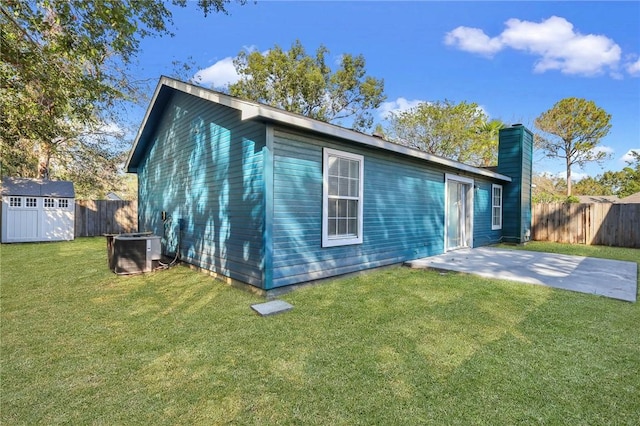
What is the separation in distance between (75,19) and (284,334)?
555 cm

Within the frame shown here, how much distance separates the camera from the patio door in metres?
8.32

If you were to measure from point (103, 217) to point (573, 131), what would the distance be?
30.5 meters

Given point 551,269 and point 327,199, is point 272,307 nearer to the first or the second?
point 327,199

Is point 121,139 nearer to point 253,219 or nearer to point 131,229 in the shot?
point 131,229

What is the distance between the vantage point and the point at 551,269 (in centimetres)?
604

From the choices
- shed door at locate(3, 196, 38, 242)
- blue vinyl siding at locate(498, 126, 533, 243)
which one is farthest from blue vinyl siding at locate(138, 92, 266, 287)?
blue vinyl siding at locate(498, 126, 533, 243)

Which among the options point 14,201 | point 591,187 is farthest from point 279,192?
point 591,187

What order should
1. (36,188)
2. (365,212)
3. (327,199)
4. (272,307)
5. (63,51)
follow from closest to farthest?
(272,307)
(63,51)
(327,199)
(365,212)
(36,188)

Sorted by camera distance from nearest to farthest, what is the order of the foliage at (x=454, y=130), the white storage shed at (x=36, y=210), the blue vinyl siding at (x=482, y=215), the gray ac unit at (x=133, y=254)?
the gray ac unit at (x=133, y=254)
the blue vinyl siding at (x=482, y=215)
the white storage shed at (x=36, y=210)
the foliage at (x=454, y=130)

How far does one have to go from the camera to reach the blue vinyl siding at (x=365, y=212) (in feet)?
14.8

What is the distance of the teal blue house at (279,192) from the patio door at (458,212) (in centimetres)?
6

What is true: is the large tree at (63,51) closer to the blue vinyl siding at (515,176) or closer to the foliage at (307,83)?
the blue vinyl siding at (515,176)

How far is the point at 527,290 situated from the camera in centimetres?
459

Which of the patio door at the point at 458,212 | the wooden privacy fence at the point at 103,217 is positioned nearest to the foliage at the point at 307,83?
the wooden privacy fence at the point at 103,217
